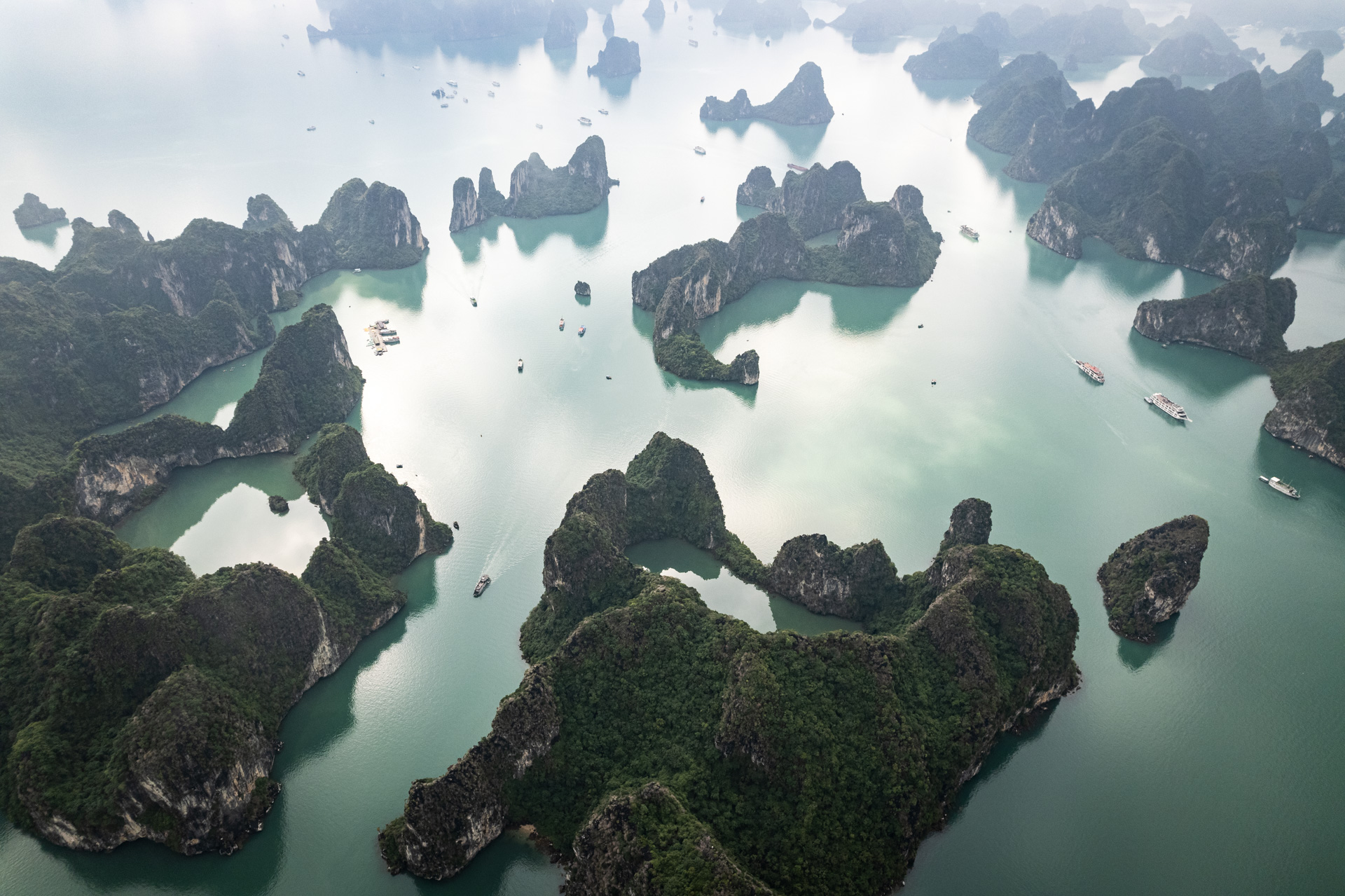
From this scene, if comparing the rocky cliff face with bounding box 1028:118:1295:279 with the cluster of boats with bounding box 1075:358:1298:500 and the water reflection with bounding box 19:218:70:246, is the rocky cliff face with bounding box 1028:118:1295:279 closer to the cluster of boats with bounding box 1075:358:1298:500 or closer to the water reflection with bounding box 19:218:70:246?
the cluster of boats with bounding box 1075:358:1298:500

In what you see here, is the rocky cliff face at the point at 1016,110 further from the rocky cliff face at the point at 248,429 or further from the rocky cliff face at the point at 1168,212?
the rocky cliff face at the point at 248,429

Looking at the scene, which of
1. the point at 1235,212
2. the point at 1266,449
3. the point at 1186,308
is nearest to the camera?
the point at 1266,449

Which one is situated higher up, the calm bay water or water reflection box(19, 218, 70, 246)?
the calm bay water

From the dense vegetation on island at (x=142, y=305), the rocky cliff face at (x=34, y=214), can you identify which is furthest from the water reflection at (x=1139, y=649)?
the rocky cliff face at (x=34, y=214)

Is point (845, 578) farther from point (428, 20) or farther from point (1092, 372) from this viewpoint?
point (428, 20)

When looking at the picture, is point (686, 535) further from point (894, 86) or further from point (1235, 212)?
point (894, 86)

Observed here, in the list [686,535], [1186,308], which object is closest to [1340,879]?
[686,535]

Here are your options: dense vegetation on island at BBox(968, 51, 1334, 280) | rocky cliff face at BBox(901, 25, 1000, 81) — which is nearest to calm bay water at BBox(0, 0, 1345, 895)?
dense vegetation on island at BBox(968, 51, 1334, 280)
